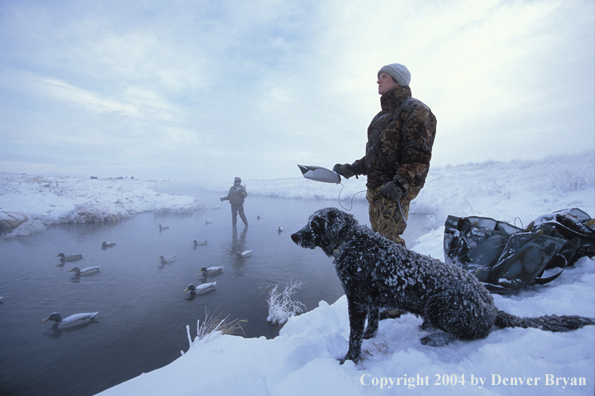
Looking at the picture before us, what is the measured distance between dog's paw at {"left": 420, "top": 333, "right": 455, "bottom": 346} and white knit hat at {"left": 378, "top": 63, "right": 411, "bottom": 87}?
2444 mm

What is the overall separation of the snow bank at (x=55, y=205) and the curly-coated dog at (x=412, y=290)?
15604 millimetres

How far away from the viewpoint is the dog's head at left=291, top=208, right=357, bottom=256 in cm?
193

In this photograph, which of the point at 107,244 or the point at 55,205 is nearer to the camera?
the point at 107,244

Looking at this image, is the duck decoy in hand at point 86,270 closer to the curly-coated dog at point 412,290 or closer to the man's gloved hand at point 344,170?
the man's gloved hand at point 344,170

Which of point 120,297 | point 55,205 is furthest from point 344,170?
point 55,205

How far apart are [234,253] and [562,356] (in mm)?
9861

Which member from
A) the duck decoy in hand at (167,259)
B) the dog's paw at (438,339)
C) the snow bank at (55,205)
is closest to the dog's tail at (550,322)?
the dog's paw at (438,339)

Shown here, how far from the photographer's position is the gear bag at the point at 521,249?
2314 mm

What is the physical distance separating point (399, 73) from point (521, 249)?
2.39 m

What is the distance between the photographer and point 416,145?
209 cm

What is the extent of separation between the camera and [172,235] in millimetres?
12406

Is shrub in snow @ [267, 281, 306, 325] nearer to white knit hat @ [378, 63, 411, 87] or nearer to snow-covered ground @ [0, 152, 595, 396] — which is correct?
snow-covered ground @ [0, 152, 595, 396]

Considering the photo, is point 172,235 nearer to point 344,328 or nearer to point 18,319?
point 18,319

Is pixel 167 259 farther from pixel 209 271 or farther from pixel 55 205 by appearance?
pixel 55 205
